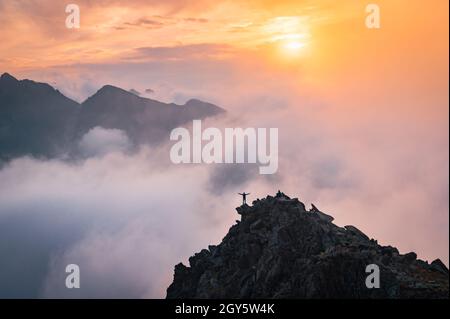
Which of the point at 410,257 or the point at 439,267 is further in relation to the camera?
the point at 410,257

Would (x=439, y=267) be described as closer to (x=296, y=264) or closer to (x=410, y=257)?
(x=410, y=257)

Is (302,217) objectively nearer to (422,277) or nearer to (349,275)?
(349,275)

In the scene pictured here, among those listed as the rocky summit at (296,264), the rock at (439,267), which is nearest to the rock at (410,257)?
the rocky summit at (296,264)

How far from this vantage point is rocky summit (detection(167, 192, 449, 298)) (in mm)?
116312

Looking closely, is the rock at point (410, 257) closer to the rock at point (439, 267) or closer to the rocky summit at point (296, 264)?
the rocky summit at point (296, 264)

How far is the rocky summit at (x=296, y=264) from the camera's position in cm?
11631

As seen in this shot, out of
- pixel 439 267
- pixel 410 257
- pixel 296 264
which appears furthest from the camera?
pixel 410 257

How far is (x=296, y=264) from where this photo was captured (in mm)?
123062

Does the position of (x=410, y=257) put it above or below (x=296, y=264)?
above

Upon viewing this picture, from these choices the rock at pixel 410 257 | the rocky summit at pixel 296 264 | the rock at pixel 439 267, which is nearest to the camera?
the rocky summit at pixel 296 264

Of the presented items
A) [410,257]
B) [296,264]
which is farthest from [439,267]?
[296,264]

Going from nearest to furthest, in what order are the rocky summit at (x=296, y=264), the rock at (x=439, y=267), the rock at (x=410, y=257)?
1. the rocky summit at (x=296, y=264)
2. the rock at (x=439, y=267)
3. the rock at (x=410, y=257)
